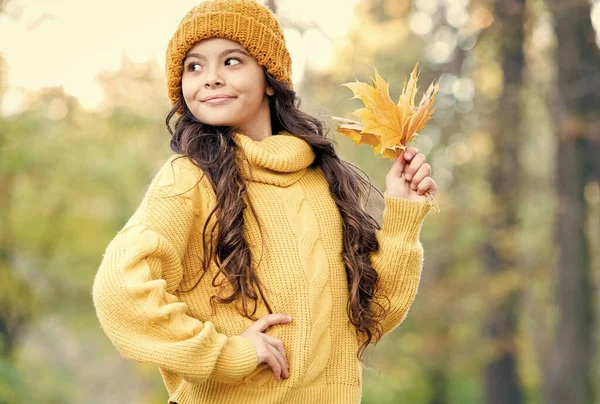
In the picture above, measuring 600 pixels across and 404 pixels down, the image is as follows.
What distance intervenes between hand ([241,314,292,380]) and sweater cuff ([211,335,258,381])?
1.2 inches

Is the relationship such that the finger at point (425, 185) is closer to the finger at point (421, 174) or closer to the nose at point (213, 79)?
the finger at point (421, 174)

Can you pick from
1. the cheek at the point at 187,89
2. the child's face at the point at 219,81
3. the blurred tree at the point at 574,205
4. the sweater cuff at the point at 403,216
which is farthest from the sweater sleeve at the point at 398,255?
the blurred tree at the point at 574,205

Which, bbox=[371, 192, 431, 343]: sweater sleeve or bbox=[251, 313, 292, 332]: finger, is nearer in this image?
bbox=[251, 313, 292, 332]: finger

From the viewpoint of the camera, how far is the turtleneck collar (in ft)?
9.92

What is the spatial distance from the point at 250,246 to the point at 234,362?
410 millimetres

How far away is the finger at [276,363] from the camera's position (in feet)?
9.17

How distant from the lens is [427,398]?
1872 centimetres

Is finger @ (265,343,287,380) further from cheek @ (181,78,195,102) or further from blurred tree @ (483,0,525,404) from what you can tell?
blurred tree @ (483,0,525,404)

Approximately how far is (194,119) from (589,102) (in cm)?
846

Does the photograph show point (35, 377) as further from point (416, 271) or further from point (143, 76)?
point (416, 271)

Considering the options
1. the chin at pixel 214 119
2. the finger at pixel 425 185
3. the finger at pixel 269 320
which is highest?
the chin at pixel 214 119

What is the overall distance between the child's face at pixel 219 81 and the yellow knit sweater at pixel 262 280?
106mm

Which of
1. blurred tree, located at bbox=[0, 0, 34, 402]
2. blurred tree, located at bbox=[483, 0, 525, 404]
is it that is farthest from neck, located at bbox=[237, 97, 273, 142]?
blurred tree, located at bbox=[0, 0, 34, 402]

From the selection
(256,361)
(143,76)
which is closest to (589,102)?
(143,76)
